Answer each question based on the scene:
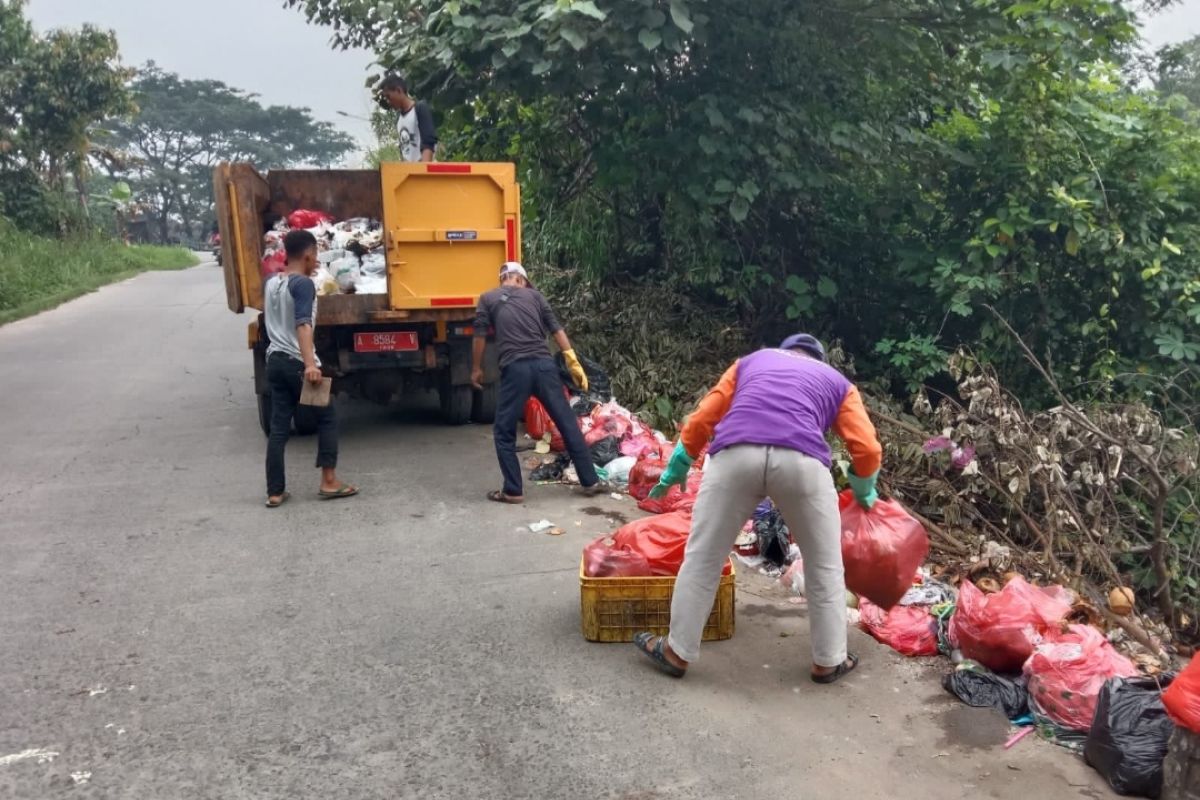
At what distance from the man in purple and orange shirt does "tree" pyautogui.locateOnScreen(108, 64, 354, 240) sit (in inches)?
2173

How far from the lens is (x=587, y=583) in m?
4.36

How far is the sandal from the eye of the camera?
160 inches

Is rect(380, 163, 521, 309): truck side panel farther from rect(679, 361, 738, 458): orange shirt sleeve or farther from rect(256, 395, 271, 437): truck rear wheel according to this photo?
rect(679, 361, 738, 458): orange shirt sleeve

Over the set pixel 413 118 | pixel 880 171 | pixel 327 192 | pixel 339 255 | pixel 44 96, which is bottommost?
pixel 339 255

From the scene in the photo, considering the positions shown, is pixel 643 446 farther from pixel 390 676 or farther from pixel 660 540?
pixel 390 676

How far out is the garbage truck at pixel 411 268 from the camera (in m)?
7.50

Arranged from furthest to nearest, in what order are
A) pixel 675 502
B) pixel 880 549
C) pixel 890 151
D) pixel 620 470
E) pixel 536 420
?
pixel 890 151 → pixel 536 420 → pixel 620 470 → pixel 675 502 → pixel 880 549

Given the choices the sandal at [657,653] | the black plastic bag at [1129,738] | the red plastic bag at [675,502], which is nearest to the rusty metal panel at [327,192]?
the red plastic bag at [675,502]

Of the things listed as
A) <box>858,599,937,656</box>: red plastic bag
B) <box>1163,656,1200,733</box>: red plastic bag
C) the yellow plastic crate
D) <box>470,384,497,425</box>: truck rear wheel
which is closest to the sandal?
the yellow plastic crate

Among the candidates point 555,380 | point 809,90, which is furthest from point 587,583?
point 809,90

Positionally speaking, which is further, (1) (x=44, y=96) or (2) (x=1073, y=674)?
(1) (x=44, y=96)

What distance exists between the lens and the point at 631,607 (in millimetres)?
4379

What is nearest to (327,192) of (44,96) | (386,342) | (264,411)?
(386,342)

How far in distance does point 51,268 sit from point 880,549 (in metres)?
21.3
